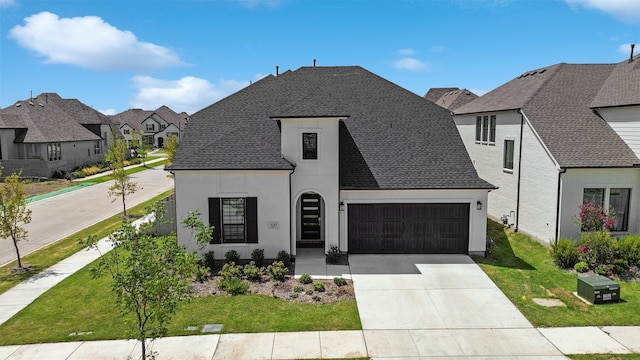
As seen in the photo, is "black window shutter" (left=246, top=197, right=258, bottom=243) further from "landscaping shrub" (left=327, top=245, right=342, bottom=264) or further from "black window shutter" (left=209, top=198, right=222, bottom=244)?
"landscaping shrub" (left=327, top=245, right=342, bottom=264)

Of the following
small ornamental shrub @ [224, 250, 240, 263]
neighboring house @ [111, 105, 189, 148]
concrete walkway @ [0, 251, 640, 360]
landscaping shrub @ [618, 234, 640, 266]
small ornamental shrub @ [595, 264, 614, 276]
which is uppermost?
neighboring house @ [111, 105, 189, 148]

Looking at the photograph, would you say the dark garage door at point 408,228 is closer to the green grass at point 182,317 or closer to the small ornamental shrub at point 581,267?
the small ornamental shrub at point 581,267

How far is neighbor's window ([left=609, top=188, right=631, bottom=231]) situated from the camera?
17.1 meters

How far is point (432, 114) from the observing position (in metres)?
19.9

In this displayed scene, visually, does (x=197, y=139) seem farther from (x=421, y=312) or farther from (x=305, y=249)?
(x=421, y=312)

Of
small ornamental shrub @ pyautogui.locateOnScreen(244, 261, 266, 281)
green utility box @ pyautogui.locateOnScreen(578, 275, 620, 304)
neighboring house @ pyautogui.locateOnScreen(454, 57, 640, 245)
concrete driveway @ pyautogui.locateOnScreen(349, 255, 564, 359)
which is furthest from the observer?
neighboring house @ pyautogui.locateOnScreen(454, 57, 640, 245)

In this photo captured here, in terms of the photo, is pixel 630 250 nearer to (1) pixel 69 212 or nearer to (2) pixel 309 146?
(2) pixel 309 146

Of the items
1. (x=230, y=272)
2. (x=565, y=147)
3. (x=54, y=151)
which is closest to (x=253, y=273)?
(x=230, y=272)

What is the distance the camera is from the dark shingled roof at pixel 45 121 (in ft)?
135

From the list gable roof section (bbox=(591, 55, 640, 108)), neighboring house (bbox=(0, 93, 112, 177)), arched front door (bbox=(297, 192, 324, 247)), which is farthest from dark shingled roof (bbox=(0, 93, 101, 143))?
gable roof section (bbox=(591, 55, 640, 108))

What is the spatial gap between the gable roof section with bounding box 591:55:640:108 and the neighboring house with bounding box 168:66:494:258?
6753 millimetres

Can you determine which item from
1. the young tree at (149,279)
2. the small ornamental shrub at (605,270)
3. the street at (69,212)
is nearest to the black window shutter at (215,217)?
the young tree at (149,279)

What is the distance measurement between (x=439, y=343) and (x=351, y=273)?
510cm

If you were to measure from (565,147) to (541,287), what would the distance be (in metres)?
6.55
